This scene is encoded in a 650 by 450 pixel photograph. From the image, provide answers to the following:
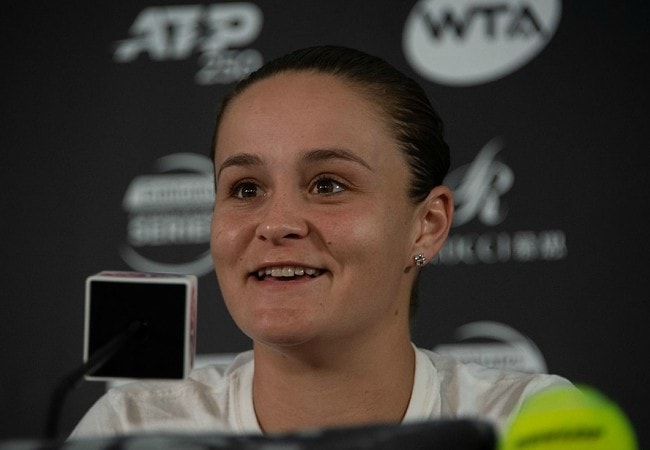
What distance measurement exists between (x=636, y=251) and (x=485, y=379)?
101 cm

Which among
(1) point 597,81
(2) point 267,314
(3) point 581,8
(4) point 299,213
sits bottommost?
(2) point 267,314

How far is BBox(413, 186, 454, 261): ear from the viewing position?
5.50 ft

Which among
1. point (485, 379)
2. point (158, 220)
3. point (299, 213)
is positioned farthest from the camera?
point (158, 220)

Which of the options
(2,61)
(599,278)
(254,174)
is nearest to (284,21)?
(2,61)

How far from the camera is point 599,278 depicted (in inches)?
103

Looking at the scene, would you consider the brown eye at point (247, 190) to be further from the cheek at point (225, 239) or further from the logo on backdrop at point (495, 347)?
the logo on backdrop at point (495, 347)

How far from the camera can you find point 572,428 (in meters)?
0.58

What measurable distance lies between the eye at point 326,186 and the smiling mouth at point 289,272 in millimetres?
124

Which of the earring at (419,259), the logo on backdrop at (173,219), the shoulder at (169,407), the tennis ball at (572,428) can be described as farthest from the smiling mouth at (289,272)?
the logo on backdrop at (173,219)

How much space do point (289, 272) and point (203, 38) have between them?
162 centimetres

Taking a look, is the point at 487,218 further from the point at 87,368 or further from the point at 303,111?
the point at 87,368

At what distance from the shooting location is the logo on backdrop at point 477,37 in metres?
2.72

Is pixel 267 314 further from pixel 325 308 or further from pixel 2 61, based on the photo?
pixel 2 61

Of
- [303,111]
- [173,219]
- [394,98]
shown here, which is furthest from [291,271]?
[173,219]
